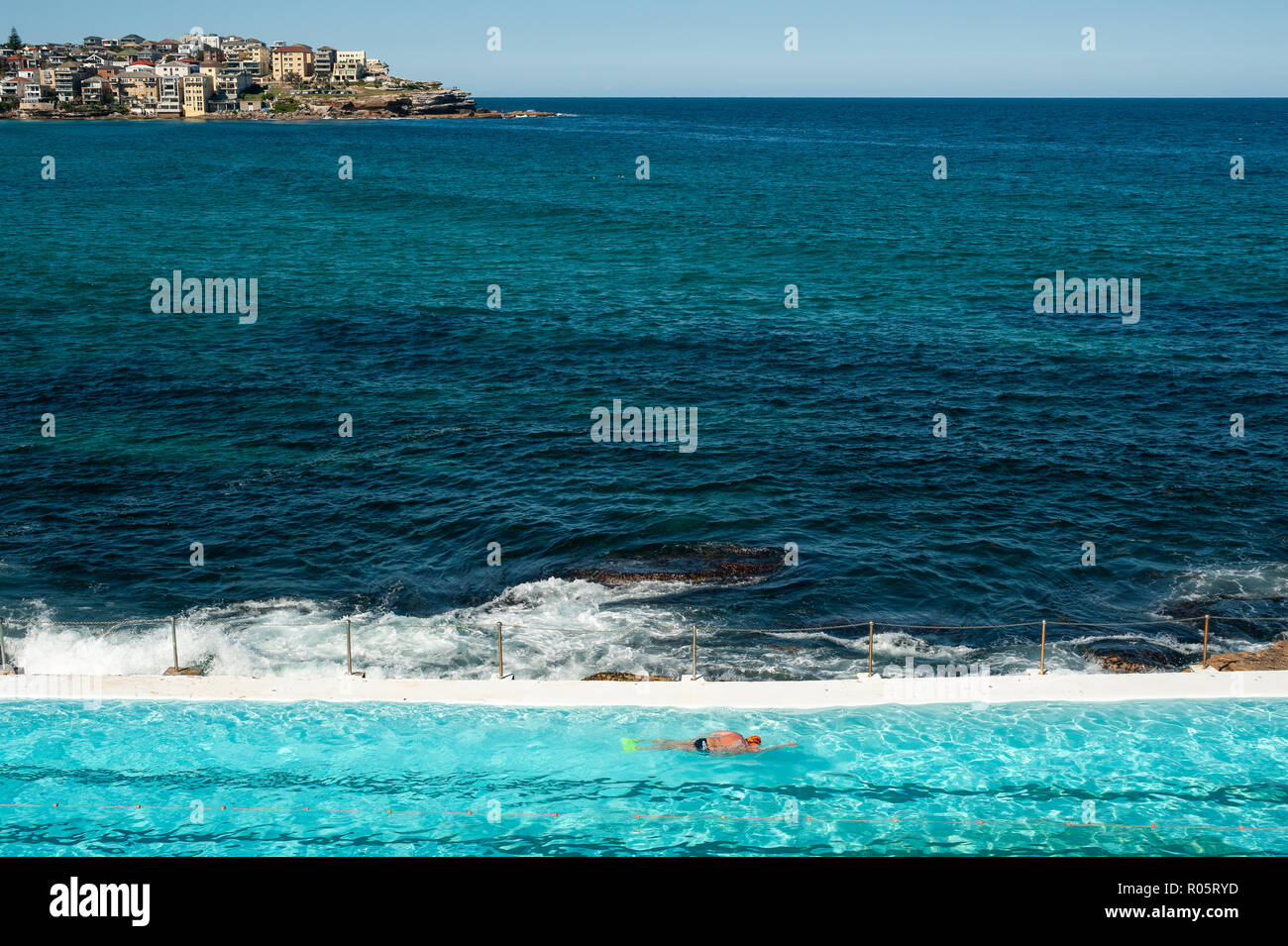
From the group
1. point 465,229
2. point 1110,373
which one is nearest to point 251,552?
point 1110,373

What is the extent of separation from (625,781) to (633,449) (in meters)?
21.9

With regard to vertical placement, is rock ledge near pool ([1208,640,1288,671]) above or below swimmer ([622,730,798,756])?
above

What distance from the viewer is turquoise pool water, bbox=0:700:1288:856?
66.6 ft

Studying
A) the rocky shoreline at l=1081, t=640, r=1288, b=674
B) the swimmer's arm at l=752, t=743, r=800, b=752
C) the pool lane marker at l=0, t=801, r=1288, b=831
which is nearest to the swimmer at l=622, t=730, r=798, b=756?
the swimmer's arm at l=752, t=743, r=800, b=752

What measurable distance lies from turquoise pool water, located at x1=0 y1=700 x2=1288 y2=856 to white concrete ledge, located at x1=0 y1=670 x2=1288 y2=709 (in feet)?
0.90

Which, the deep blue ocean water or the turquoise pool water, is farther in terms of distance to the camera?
the deep blue ocean water

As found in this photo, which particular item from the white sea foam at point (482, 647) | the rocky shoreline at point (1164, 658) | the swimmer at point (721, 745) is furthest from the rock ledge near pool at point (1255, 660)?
the swimmer at point (721, 745)

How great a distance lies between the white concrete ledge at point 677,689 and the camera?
24.3 metres

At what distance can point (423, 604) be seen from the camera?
1215 inches

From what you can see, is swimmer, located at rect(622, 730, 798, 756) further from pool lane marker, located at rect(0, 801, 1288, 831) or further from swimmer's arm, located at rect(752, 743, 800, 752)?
pool lane marker, located at rect(0, 801, 1288, 831)

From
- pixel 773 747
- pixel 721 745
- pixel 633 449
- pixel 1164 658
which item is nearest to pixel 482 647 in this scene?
pixel 721 745

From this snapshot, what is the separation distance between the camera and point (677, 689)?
24.7 metres

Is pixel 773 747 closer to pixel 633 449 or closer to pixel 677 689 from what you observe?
pixel 677 689

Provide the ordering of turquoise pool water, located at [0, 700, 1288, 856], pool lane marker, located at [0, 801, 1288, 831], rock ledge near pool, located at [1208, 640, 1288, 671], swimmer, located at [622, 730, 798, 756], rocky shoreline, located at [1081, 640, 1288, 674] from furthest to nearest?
1. rocky shoreline, located at [1081, 640, 1288, 674]
2. rock ledge near pool, located at [1208, 640, 1288, 671]
3. swimmer, located at [622, 730, 798, 756]
4. pool lane marker, located at [0, 801, 1288, 831]
5. turquoise pool water, located at [0, 700, 1288, 856]
